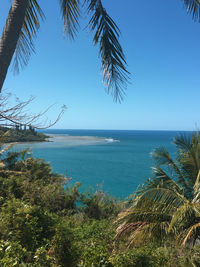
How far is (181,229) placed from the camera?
9.86 feet

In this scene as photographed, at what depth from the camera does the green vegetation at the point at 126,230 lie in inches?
91.1

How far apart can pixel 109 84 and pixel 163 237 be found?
2.67 m

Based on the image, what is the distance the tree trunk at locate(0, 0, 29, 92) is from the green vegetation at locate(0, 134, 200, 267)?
6.52 feet

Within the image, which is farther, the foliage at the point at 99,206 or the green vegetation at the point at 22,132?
the foliage at the point at 99,206

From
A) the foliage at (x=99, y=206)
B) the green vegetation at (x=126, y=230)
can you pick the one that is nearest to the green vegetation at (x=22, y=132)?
the green vegetation at (x=126, y=230)

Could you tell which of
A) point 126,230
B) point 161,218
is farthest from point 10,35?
point 161,218

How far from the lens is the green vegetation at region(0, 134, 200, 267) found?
2.31 m

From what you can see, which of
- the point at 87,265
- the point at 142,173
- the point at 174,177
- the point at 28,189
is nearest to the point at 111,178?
the point at 142,173

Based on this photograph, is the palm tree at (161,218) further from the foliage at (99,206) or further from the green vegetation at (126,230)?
the foliage at (99,206)

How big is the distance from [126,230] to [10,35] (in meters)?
3.13

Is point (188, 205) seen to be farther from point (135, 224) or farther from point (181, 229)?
point (135, 224)

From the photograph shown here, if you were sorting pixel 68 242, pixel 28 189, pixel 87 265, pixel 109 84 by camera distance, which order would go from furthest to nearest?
pixel 28 189, pixel 68 242, pixel 109 84, pixel 87 265

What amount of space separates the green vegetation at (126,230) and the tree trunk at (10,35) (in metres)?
1.99

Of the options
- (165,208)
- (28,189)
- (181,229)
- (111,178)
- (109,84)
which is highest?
(109,84)
